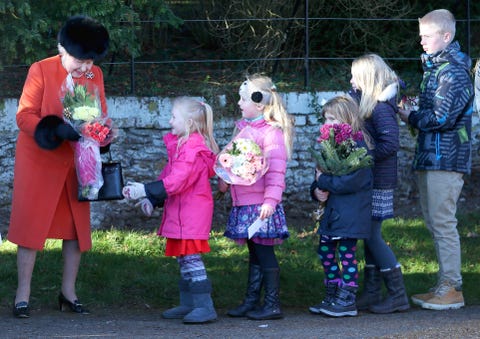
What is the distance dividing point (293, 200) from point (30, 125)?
3819 millimetres

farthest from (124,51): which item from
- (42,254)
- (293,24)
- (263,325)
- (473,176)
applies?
(263,325)

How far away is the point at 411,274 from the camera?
766cm

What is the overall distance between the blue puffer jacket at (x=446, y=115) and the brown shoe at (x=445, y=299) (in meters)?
0.82

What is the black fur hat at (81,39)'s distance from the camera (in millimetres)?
6180

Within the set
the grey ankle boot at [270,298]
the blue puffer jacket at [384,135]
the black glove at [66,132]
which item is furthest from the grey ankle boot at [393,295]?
the black glove at [66,132]

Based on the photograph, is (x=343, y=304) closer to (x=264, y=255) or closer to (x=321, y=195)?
(x=264, y=255)

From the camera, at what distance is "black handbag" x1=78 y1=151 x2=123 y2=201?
244 inches

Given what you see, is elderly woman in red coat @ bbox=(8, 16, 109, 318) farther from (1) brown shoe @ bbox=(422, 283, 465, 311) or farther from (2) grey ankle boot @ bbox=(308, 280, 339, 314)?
(1) brown shoe @ bbox=(422, 283, 465, 311)

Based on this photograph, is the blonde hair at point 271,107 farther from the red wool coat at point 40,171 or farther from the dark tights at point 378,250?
the red wool coat at point 40,171

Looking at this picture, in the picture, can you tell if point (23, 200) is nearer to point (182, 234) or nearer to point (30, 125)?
point (30, 125)

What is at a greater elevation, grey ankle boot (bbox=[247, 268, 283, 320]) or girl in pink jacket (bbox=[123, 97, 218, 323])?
girl in pink jacket (bbox=[123, 97, 218, 323])

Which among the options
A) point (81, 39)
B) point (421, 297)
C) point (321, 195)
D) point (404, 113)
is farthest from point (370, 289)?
point (81, 39)

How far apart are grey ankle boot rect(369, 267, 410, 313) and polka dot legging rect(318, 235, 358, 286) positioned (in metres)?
0.28

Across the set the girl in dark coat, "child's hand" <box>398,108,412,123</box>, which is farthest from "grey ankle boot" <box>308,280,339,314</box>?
"child's hand" <box>398,108,412,123</box>
